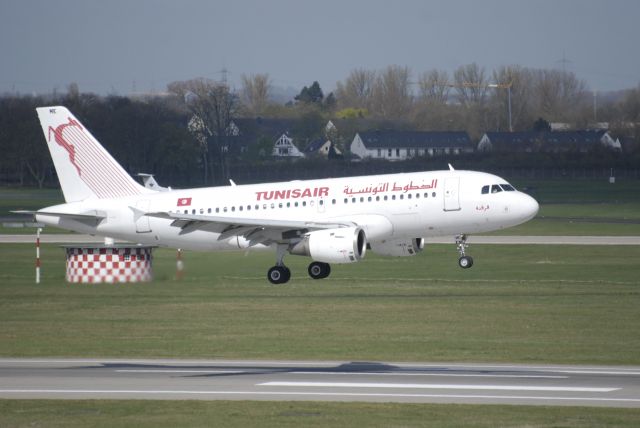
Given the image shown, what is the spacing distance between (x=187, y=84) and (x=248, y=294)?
14385cm

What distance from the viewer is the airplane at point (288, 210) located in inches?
1752

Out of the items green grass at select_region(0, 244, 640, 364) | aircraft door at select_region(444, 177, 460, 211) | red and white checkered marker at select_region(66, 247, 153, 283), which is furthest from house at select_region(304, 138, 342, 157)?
aircraft door at select_region(444, 177, 460, 211)

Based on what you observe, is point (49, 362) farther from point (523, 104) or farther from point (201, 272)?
point (523, 104)

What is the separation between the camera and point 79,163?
155 feet

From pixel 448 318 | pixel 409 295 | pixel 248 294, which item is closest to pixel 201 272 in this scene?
pixel 248 294

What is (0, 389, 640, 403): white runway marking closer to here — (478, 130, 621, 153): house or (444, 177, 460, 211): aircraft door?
(444, 177, 460, 211): aircraft door

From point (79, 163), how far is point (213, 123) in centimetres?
10778

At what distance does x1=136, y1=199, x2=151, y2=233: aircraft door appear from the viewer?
154 feet

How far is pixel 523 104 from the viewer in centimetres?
18738

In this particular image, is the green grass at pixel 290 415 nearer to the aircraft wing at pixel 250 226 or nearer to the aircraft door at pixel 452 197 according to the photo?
the aircraft wing at pixel 250 226

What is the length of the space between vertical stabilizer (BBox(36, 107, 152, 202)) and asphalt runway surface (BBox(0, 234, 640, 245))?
2281cm

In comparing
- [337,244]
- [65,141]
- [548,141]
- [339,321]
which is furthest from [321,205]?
[548,141]

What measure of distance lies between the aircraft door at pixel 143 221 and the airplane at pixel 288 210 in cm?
4

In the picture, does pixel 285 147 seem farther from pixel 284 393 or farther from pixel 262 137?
pixel 284 393
